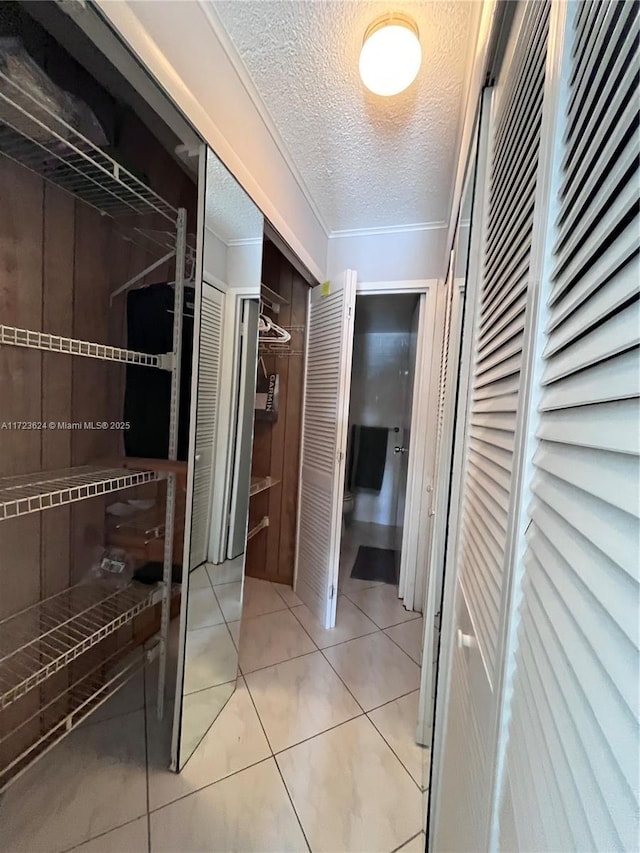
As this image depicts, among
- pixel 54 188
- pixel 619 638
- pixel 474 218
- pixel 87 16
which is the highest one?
pixel 87 16

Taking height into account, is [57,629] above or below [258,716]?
above

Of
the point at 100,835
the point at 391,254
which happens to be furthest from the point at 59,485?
the point at 391,254

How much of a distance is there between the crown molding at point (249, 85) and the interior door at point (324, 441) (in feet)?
1.91

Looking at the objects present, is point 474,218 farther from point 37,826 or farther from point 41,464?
point 37,826

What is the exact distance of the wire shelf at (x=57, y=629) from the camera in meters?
1.17

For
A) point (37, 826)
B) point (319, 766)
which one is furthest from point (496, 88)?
point (37, 826)

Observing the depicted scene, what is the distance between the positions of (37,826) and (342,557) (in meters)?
2.42

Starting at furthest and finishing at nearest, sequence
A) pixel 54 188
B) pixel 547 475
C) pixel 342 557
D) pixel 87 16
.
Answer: pixel 342 557 → pixel 54 188 → pixel 87 16 → pixel 547 475

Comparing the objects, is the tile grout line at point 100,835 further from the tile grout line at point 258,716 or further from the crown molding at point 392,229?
the crown molding at point 392,229

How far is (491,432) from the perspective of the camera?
2.34 ft

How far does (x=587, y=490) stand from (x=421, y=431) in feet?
7.20

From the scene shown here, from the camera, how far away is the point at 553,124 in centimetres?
43

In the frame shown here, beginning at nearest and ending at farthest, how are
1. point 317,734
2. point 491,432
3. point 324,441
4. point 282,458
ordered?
1. point 491,432
2. point 317,734
3. point 324,441
4. point 282,458

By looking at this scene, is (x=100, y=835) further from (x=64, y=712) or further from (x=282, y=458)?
(x=282, y=458)
